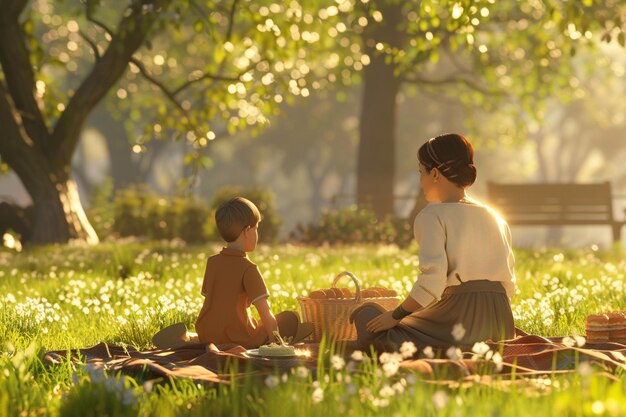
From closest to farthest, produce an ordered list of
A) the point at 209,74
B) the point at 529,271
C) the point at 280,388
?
the point at 280,388 → the point at 529,271 → the point at 209,74

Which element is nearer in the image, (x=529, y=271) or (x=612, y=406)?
(x=612, y=406)

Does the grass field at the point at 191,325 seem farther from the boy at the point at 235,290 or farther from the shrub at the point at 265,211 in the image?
the shrub at the point at 265,211

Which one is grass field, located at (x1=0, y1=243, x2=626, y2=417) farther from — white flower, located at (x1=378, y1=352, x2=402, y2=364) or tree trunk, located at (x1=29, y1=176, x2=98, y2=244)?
tree trunk, located at (x1=29, y1=176, x2=98, y2=244)

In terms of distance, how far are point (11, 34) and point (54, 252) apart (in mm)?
4083

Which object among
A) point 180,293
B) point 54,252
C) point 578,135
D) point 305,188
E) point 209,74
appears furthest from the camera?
point 305,188

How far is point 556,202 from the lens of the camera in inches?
936

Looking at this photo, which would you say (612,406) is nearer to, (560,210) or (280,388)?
(280,388)

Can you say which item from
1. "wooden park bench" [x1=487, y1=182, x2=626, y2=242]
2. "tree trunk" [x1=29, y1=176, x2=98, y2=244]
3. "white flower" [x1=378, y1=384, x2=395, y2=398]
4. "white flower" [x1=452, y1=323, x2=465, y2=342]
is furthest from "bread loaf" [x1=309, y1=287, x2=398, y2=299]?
"wooden park bench" [x1=487, y1=182, x2=626, y2=242]

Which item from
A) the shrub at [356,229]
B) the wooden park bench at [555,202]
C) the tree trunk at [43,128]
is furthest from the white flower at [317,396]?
the wooden park bench at [555,202]

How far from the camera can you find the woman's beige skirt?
6574mm

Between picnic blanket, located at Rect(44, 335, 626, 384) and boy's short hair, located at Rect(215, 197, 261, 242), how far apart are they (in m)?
0.77

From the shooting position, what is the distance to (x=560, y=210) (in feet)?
78.2

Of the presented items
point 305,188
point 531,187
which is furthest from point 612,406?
point 305,188

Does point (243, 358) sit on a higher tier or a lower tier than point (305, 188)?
lower
